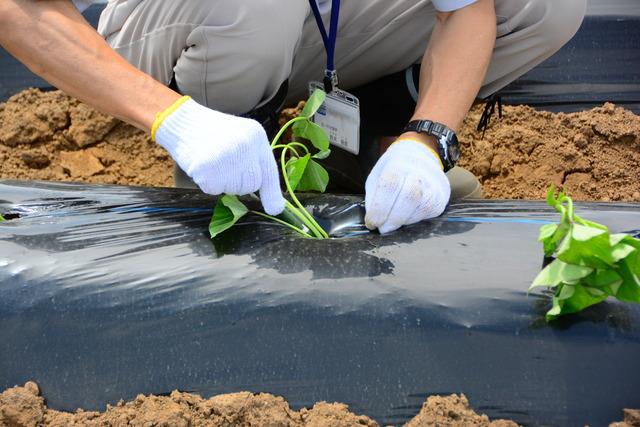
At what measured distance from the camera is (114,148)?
2.06 meters

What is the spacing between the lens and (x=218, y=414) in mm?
926

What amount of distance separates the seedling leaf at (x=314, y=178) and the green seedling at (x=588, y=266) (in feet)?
1.50

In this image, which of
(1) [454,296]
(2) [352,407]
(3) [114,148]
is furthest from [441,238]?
(3) [114,148]

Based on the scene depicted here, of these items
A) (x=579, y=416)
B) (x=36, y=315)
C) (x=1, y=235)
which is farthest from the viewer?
(x=1, y=235)

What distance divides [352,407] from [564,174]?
1.17 m

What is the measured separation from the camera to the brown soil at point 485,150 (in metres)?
1.90

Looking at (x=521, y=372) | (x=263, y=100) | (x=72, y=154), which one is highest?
(x=263, y=100)

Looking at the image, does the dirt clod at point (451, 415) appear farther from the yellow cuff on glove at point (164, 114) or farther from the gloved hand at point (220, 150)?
the yellow cuff on glove at point (164, 114)

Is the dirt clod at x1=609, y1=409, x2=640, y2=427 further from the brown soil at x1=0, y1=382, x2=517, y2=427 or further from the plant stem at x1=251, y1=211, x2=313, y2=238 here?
the plant stem at x1=251, y1=211, x2=313, y2=238

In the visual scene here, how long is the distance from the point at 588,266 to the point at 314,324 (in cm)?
32

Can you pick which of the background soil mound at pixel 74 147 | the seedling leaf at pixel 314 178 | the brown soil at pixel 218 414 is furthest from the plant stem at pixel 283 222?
the background soil mound at pixel 74 147

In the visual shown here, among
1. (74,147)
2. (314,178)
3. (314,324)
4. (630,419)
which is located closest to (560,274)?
(630,419)

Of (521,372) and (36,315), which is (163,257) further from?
(521,372)

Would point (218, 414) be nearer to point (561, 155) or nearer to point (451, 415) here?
point (451, 415)
